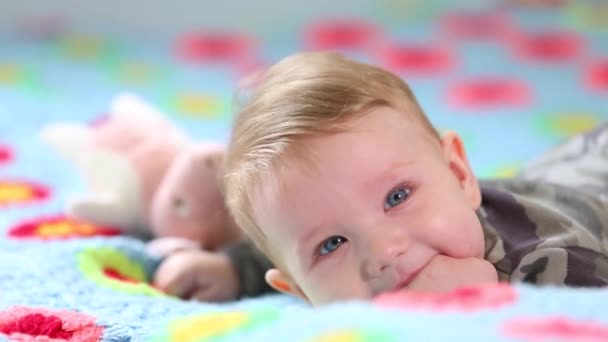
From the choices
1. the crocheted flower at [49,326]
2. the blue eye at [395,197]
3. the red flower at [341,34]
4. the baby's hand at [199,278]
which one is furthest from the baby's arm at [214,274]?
the red flower at [341,34]

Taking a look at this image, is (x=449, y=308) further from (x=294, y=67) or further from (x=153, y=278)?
(x=153, y=278)

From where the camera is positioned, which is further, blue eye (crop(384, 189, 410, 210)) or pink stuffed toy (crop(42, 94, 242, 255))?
pink stuffed toy (crop(42, 94, 242, 255))

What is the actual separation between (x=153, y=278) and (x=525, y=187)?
541 millimetres

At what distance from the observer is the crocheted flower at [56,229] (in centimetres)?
130

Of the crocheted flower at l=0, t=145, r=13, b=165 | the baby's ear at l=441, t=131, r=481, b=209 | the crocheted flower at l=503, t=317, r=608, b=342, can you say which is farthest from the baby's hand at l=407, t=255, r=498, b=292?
the crocheted flower at l=0, t=145, r=13, b=165

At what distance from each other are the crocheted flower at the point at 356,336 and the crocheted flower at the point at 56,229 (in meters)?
0.74

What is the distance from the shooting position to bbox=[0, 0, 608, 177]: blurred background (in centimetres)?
188

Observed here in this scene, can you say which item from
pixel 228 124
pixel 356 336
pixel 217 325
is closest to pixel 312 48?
pixel 228 124

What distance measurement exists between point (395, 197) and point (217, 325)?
0.24 metres

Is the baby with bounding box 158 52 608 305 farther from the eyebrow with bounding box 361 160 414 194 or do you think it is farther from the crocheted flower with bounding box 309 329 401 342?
the crocheted flower with bounding box 309 329 401 342

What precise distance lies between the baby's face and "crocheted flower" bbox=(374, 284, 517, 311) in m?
0.14

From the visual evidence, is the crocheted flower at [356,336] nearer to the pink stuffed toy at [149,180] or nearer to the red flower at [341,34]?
the pink stuffed toy at [149,180]

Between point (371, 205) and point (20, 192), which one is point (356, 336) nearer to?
point (371, 205)

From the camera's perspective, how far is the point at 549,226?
99cm
